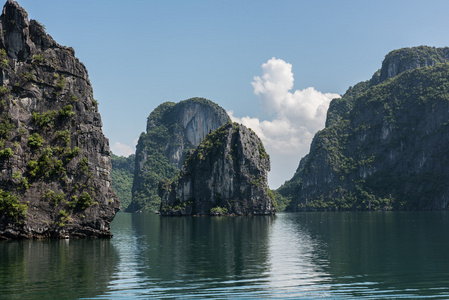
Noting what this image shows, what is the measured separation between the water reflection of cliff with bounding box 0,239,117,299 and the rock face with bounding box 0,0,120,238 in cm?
619

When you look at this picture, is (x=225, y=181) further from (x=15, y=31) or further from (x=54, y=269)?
(x=54, y=269)

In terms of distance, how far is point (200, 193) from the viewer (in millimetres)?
191875

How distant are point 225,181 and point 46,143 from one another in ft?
421

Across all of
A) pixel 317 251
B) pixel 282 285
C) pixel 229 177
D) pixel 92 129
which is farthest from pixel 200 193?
pixel 282 285

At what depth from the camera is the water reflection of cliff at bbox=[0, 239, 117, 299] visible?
28.2 m

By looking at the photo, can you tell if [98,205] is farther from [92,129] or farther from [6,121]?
[6,121]

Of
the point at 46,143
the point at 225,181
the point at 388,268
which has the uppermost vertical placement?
the point at 46,143

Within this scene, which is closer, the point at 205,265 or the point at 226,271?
the point at 226,271

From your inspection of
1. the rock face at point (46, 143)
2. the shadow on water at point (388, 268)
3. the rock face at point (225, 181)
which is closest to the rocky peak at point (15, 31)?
the rock face at point (46, 143)

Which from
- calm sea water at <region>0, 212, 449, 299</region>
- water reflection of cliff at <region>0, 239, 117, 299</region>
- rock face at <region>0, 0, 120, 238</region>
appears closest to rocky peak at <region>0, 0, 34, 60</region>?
rock face at <region>0, 0, 120, 238</region>

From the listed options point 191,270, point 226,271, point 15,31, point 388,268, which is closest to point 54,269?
point 191,270

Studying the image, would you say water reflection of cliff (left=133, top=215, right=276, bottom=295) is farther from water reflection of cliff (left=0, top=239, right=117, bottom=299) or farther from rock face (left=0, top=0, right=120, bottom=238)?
rock face (left=0, top=0, right=120, bottom=238)

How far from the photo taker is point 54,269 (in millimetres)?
36781

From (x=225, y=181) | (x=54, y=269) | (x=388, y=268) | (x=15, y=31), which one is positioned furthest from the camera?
Result: (x=225, y=181)
